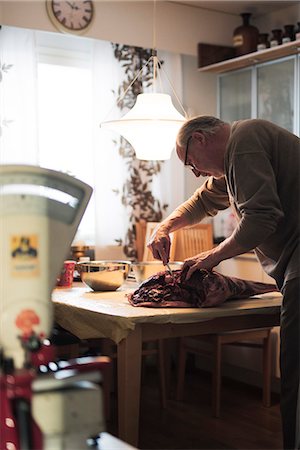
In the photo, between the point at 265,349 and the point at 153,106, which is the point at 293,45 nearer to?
the point at 153,106

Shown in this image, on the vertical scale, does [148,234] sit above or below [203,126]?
below

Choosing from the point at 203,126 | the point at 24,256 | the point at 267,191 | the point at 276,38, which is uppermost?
the point at 276,38

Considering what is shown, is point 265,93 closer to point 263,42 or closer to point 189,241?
point 263,42

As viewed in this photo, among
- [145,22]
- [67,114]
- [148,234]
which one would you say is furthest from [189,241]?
[145,22]

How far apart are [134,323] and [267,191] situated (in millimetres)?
600

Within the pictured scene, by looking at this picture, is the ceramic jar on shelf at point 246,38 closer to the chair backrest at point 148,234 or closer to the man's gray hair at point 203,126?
the chair backrest at point 148,234

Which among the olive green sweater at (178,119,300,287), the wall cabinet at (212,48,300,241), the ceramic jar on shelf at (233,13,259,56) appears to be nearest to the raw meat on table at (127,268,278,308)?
the olive green sweater at (178,119,300,287)

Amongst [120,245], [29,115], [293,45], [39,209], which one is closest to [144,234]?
[120,245]

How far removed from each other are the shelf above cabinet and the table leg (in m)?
2.35

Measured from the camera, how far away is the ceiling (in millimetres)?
4230

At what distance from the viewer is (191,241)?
393cm

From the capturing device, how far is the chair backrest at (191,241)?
3881mm

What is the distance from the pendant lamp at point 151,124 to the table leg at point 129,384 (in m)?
0.94

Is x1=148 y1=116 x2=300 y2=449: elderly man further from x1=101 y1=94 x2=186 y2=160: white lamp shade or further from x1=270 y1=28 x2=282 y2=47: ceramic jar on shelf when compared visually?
x1=270 y1=28 x2=282 y2=47: ceramic jar on shelf
